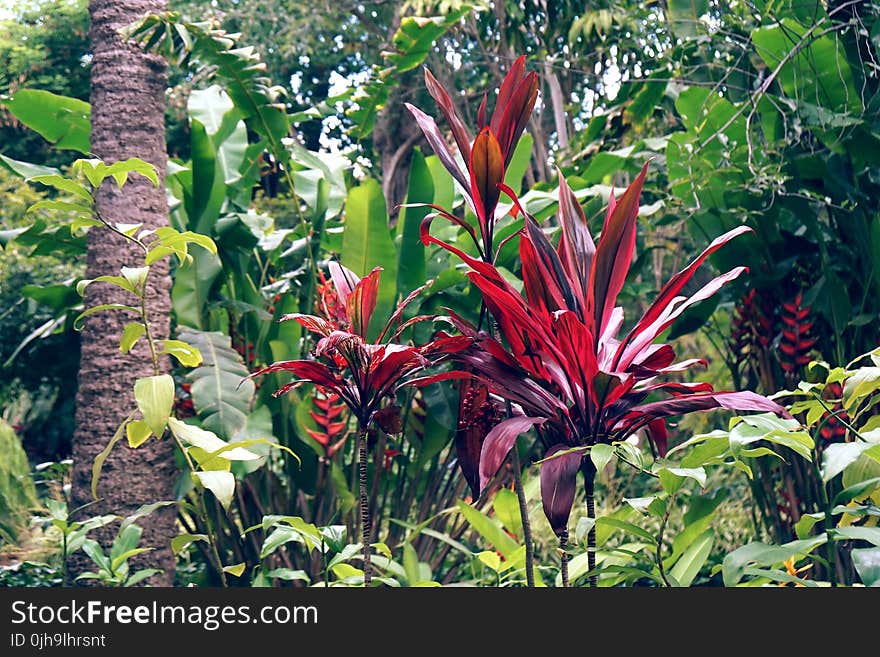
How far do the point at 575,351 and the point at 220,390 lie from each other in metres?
1.26

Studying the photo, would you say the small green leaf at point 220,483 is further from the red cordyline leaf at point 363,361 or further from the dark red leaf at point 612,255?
the dark red leaf at point 612,255

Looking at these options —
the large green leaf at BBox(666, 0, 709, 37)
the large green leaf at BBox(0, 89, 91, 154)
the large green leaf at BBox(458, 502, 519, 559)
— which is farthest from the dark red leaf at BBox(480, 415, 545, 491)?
the large green leaf at BBox(666, 0, 709, 37)

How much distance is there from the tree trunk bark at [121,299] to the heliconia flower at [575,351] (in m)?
1.38

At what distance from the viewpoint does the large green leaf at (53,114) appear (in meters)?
2.81

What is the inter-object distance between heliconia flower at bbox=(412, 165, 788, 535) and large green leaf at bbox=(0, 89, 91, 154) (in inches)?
80.6

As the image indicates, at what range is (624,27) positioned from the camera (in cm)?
550

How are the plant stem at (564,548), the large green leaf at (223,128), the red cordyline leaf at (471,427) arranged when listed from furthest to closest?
the large green leaf at (223,128) < the red cordyline leaf at (471,427) < the plant stem at (564,548)

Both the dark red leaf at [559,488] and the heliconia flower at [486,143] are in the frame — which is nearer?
the dark red leaf at [559,488]

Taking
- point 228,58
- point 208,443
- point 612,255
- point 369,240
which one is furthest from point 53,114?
point 612,255

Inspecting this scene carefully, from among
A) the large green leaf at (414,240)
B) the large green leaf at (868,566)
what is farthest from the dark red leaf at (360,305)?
the large green leaf at (414,240)

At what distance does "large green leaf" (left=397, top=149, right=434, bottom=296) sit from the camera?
2.63 m

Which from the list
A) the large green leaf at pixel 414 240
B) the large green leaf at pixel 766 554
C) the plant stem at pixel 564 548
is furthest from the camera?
the large green leaf at pixel 414 240

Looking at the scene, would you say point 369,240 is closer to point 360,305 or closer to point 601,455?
point 360,305

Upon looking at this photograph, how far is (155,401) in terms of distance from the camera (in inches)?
60.5
